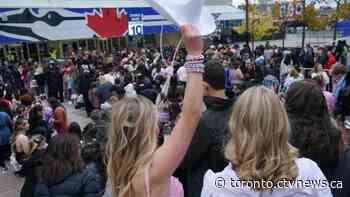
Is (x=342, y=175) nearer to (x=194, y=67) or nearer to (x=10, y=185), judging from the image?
(x=194, y=67)

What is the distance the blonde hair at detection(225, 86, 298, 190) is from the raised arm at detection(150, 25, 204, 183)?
25 centimetres

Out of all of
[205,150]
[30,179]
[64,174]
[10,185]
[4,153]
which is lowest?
[10,185]

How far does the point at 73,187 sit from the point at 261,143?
194cm

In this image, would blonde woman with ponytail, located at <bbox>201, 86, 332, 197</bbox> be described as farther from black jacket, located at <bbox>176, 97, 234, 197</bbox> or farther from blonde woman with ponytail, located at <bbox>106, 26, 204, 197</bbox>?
black jacket, located at <bbox>176, 97, 234, 197</bbox>

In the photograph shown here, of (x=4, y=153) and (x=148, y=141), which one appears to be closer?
(x=148, y=141)

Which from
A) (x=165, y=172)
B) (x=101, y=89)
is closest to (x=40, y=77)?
(x=101, y=89)

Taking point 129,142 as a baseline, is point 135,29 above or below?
above

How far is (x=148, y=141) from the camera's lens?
2.13 meters

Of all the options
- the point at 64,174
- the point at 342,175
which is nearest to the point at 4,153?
the point at 64,174

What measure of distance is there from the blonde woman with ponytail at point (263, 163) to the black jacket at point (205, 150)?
3.08 feet

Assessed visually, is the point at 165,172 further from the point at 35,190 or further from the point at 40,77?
the point at 40,77

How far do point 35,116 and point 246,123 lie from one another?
19.8ft

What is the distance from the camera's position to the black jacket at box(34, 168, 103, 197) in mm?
3436

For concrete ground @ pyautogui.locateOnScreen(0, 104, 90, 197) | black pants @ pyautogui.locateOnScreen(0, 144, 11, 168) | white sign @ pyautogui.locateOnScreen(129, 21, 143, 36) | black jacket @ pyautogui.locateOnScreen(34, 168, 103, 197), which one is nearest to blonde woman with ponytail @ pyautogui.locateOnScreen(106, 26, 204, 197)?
black jacket @ pyautogui.locateOnScreen(34, 168, 103, 197)
